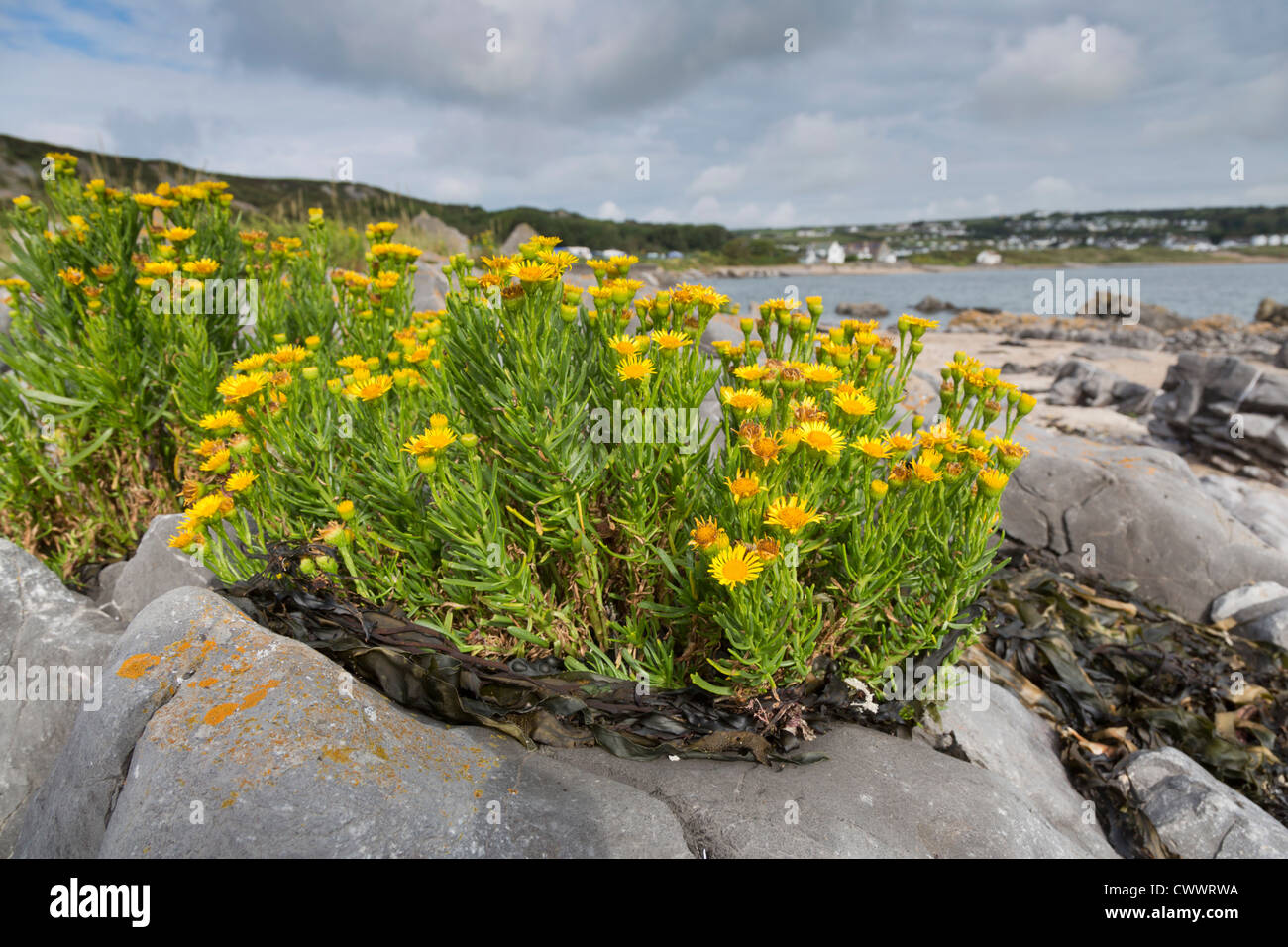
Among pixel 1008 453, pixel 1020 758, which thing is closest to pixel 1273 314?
pixel 1020 758

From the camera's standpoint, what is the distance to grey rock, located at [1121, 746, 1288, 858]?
95.1 inches

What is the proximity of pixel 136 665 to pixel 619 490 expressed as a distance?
165cm

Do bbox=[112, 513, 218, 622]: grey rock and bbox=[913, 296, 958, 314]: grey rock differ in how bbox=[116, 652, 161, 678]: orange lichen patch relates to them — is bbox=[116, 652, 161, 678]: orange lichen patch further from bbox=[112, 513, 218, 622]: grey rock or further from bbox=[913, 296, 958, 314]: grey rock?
bbox=[913, 296, 958, 314]: grey rock

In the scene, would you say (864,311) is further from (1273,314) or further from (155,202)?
(155,202)

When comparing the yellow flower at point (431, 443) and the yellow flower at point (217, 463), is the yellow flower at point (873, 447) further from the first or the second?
the yellow flower at point (217, 463)

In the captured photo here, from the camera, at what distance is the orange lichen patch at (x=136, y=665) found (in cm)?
209

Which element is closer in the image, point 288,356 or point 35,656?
point 288,356

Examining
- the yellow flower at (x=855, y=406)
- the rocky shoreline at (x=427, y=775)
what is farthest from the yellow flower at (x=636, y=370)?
the rocky shoreline at (x=427, y=775)

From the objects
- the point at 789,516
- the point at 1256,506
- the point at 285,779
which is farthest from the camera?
the point at 1256,506

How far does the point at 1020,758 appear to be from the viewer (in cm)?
269

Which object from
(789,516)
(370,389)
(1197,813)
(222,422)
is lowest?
(1197,813)

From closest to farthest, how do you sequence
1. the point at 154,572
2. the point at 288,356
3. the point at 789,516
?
the point at 789,516 < the point at 288,356 < the point at 154,572

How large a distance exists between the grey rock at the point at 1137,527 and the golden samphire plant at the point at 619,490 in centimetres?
261
